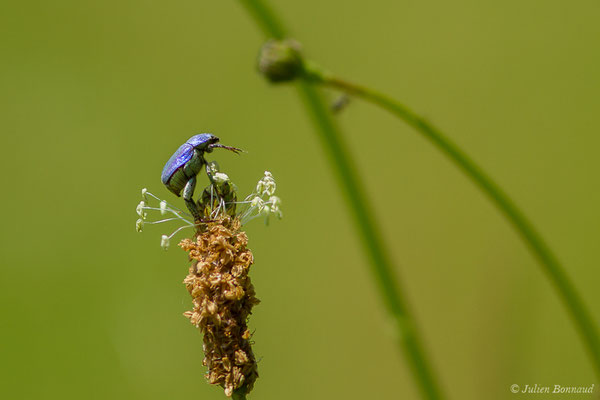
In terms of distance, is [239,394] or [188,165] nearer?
[239,394]

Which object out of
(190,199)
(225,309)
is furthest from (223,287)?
(190,199)

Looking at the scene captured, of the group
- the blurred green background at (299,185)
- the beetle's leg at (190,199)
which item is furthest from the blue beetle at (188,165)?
the blurred green background at (299,185)

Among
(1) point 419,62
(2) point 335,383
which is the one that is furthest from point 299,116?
(2) point 335,383

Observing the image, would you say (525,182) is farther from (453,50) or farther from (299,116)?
(299,116)

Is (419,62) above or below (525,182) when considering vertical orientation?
above

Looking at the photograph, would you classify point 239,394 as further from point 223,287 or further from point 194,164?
point 194,164

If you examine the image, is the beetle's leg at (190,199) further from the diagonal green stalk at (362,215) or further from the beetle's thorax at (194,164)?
the diagonal green stalk at (362,215)

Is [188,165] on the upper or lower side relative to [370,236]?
upper
